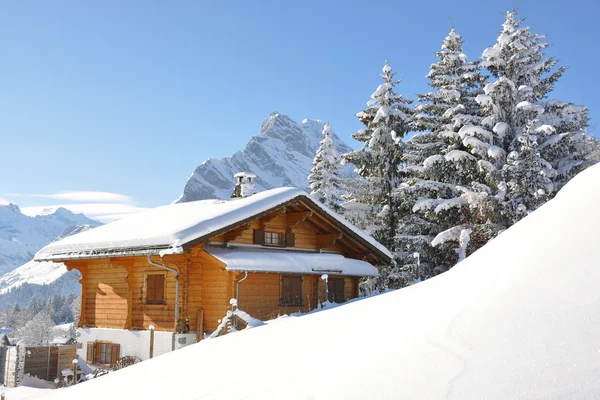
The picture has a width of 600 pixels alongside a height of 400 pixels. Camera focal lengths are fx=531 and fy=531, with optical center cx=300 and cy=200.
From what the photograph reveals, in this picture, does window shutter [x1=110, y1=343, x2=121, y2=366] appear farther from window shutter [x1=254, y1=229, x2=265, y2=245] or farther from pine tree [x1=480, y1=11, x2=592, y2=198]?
pine tree [x1=480, y1=11, x2=592, y2=198]

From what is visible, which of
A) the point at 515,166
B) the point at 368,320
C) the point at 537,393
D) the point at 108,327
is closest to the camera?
the point at 537,393

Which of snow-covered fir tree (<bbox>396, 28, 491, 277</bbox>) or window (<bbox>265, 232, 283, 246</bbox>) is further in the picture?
snow-covered fir tree (<bbox>396, 28, 491, 277</bbox>)

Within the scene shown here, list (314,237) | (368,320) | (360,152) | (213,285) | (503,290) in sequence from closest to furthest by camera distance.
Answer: (503,290), (368,320), (213,285), (314,237), (360,152)

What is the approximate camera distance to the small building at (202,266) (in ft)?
54.5

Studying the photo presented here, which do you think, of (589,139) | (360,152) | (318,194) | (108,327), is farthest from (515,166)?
(108,327)

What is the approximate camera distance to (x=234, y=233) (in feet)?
58.8

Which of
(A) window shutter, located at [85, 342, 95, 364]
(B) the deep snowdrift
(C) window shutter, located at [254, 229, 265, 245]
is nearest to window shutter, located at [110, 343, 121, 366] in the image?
(A) window shutter, located at [85, 342, 95, 364]

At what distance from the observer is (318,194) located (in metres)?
33.4

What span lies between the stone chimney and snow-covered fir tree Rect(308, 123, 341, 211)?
10.8 metres

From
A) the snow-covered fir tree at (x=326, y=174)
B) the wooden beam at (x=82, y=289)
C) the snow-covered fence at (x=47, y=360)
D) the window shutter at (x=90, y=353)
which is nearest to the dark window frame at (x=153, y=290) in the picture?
the window shutter at (x=90, y=353)

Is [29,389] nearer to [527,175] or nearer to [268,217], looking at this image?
[268,217]

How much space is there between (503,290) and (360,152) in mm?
22490

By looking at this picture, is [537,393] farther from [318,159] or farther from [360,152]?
[318,159]

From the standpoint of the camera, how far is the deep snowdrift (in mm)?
4457
